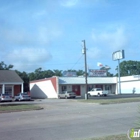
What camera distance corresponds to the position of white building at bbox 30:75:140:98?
5459 centimetres

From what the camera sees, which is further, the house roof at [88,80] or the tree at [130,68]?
the tree at [130,68]

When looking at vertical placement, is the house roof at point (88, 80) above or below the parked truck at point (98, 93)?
above

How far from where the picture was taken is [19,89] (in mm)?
55031

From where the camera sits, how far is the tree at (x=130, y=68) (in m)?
116

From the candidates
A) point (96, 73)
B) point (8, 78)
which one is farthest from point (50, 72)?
point (8, 78)

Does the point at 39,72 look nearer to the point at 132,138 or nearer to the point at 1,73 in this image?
the point at 1,73

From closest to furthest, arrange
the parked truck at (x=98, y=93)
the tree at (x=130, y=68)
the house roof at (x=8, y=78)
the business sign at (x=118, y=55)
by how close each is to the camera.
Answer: the house roof at (x=8, y=78) < the parked truck at (x=98, y=93) < the business sign at (x=118, y=55) < the tree at (x=130, y=68)

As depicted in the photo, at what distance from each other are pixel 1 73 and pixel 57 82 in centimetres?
1232

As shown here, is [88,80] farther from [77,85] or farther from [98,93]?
[98,93]

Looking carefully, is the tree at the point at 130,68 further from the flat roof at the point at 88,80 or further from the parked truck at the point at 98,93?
the parked truck at the point at 98,93

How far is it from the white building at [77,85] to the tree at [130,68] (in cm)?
5498

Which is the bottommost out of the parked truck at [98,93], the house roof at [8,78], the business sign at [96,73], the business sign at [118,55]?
the parked truck at [98,93]

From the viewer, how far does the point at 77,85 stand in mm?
58406

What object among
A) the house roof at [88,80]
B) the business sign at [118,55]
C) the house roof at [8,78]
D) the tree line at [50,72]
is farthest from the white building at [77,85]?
the tree line at [50,72]
